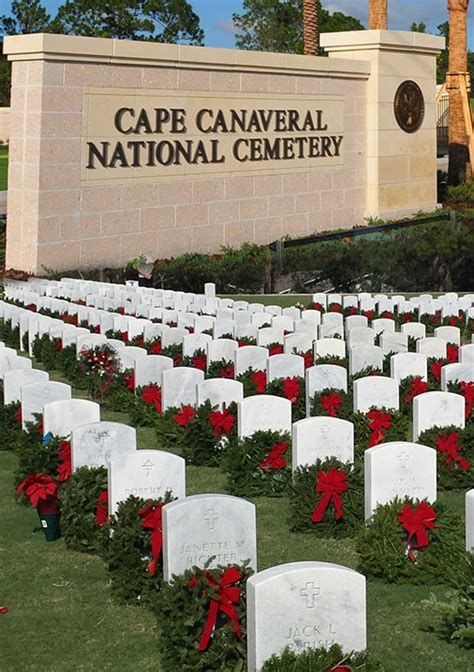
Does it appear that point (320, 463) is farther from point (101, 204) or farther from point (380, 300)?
point (101, 204)

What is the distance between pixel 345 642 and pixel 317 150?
797 inches

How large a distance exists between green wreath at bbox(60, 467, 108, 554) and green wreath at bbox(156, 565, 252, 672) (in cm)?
169

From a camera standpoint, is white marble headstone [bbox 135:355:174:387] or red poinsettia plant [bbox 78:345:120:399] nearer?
white marble headstone [bbox 135:355:174:387]

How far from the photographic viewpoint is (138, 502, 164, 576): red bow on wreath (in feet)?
23.3

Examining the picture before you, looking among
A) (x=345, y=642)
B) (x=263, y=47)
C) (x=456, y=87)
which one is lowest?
(x=345, y=642)

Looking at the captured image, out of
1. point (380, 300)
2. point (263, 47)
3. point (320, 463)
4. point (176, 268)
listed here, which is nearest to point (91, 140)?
point (176, 268)

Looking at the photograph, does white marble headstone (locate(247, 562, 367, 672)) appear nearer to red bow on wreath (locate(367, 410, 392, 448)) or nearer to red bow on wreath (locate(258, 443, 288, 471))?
red bow on wreath (locate(258, 443, 288, 471))

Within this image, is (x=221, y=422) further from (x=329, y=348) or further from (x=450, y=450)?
(x=329, y=348)

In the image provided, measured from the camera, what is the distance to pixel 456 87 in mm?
33125

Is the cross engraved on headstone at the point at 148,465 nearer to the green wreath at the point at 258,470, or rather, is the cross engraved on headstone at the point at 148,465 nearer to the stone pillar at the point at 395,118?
the green wreath at the point at 258,470

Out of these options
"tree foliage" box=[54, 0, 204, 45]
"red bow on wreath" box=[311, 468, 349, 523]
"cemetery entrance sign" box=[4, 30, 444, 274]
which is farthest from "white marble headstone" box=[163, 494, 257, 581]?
"tree foliage" box=[54, 0, 204, 45]

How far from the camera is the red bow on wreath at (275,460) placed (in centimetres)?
945

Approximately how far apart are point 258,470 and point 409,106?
19.9 m

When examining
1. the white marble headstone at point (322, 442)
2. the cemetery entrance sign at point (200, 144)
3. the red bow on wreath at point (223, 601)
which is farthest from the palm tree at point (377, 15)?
the red bow on wreath at point (223, 601)
